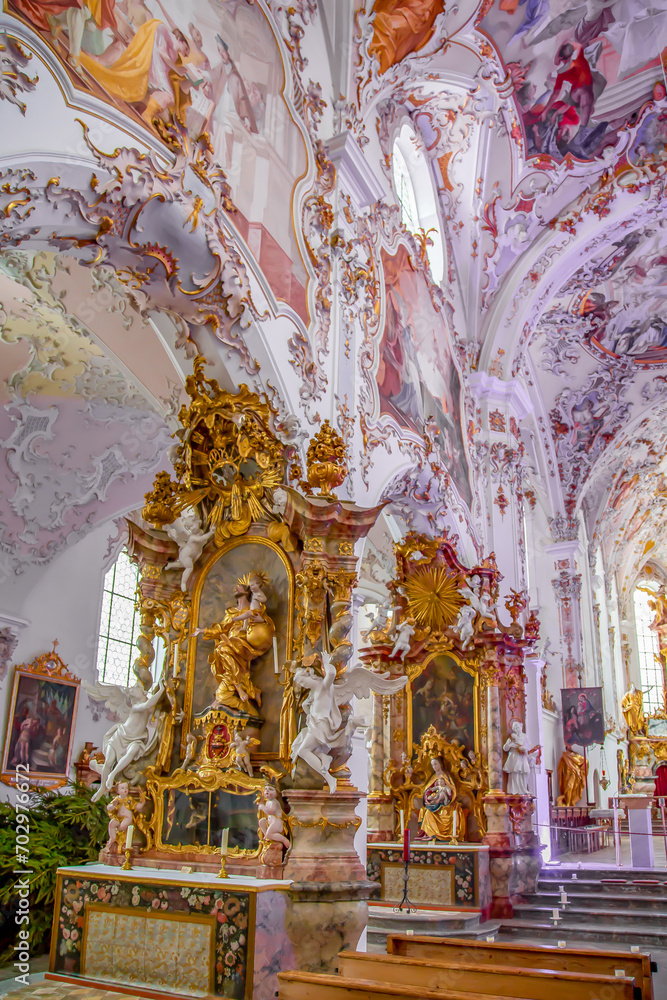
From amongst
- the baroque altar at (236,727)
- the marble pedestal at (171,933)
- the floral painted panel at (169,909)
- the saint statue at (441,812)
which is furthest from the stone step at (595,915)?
the floral painted panel at (169,909)

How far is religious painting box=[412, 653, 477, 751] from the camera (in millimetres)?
12695

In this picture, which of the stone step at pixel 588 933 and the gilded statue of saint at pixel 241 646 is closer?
the gilded statue of saint at pixel 241 646

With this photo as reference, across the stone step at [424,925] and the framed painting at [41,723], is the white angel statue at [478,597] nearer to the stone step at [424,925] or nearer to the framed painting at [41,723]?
the stone step at [424,925]

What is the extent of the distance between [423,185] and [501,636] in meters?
7.51

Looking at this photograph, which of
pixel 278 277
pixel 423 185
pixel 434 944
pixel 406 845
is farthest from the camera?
pixel 423 185

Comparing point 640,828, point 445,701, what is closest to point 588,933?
point 445,701

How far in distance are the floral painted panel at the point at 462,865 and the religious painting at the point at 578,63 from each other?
1103cm

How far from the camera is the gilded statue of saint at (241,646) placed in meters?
7.21

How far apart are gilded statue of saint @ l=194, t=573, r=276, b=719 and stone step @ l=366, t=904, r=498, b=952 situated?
172 inches

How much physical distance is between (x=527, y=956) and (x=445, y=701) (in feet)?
22.9

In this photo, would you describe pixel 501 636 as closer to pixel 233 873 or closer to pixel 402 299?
pixel 402 299

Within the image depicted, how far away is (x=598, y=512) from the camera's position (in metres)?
24.4

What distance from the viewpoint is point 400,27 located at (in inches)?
421

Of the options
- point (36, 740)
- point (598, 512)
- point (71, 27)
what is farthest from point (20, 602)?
point (598, 512)
